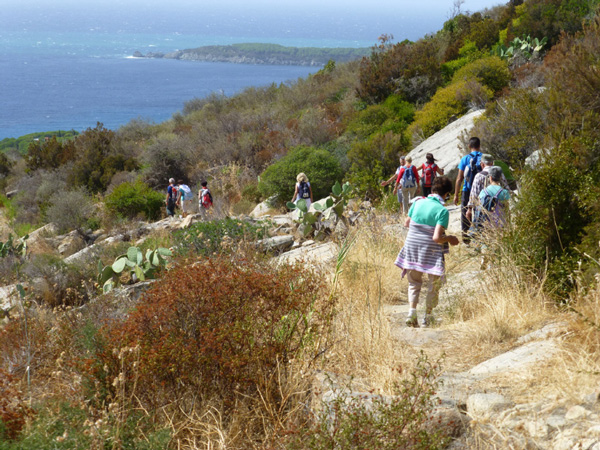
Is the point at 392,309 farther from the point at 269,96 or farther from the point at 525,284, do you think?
the point at 269,96

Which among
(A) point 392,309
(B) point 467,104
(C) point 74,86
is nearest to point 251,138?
(B) point 467,104

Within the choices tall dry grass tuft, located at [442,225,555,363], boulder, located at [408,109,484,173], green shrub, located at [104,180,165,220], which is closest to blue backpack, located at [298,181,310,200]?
boulder, located at [408,109,484,173]

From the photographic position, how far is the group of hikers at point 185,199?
1345cm

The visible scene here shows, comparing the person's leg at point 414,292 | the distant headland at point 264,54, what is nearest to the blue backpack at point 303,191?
the person's leg at point 414,292

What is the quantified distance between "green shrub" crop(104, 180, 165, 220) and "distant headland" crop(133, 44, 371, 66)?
14526 cm

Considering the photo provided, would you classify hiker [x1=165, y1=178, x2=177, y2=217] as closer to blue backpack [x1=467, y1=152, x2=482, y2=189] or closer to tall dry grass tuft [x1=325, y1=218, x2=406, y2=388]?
blue backpack [x1=467, y1=152, x2=482, y2=189]

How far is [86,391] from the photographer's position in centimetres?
360

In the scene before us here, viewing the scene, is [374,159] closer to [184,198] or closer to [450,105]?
[450,105]

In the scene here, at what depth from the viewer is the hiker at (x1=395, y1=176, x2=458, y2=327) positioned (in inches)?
209

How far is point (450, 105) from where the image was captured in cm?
1877

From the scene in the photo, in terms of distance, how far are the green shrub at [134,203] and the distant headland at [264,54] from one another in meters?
145

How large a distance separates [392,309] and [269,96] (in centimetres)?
2890

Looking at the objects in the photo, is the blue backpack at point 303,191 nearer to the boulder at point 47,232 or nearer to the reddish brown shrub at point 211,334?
the reddish brown shrub at point 211,334

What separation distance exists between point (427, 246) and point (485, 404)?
224 centimetres
